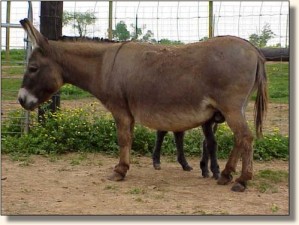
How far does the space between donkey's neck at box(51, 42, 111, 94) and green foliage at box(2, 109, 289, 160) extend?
1456 millimetres

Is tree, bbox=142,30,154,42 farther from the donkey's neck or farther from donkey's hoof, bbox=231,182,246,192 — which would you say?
donkey's hoof, bbox=231,182,246,192

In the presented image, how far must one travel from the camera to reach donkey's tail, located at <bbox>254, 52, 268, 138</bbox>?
5.50 m

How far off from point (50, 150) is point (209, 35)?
286cm

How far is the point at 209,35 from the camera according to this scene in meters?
7.54

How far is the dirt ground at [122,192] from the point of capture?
4832 millimetres

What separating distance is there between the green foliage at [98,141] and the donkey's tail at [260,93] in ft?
5.11

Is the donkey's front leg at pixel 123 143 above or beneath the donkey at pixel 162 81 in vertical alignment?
beneath

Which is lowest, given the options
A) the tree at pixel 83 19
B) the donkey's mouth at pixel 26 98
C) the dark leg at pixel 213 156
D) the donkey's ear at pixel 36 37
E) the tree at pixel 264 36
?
the dark leg at pixel 213 156

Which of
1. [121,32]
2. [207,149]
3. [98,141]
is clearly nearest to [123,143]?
[207,149]

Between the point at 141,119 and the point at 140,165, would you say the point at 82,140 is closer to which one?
the point at 140,165

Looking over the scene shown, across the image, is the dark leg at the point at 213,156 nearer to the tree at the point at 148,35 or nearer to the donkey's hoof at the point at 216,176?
the donkey's hoof at the point at 216,176

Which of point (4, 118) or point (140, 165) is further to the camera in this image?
point (4, 118)

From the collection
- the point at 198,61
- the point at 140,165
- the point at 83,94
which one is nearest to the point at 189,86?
the point at 198,61

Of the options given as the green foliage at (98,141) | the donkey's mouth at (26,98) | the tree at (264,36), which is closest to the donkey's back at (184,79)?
the donkey's mouth at (26,98)
